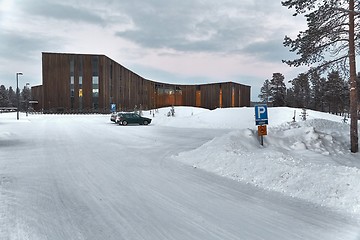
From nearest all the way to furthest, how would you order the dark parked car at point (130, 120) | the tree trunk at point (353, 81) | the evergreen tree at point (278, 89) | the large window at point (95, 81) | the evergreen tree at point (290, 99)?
the tree trunk at point (353, 81) < the dark parked car at point (130, 120) < the large window at point (95, 81) < the evergreen tree at point (290, 99) < the evergreen tree at point (278, 89)

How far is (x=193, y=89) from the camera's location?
84.1m

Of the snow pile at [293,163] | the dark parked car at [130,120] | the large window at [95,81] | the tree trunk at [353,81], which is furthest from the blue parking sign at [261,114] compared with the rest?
the large window at [95,81]

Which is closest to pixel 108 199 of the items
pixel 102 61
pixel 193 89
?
pixel 102 61

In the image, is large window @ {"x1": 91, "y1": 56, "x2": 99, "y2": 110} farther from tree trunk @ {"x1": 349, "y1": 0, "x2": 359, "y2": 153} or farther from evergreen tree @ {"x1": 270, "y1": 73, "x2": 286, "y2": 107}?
tree trunk @ {"x1": 349, "y1": 0, "x2": 359, "y2": 153}

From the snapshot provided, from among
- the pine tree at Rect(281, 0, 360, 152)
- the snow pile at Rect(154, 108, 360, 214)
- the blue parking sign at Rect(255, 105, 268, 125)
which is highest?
the pine tree at Rect(281, 0, 360, 152)

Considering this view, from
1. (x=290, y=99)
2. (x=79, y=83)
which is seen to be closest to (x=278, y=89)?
(x=290, y=99)

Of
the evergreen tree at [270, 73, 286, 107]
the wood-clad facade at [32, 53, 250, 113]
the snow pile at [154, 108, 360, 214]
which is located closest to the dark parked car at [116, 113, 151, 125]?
the snow pile at [154, 108, 360, 214]

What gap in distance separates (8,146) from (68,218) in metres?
10.4

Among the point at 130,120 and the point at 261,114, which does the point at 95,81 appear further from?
the point at 261,114

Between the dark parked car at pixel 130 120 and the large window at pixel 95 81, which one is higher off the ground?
the large window at pixel 95 81

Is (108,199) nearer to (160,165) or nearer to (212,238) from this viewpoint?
(212,238)

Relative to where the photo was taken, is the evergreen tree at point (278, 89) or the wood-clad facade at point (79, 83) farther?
the evergreen tree at point (278, 89)

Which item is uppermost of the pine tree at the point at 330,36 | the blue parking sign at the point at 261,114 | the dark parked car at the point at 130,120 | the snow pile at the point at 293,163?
the pine tree at the point at 330,36

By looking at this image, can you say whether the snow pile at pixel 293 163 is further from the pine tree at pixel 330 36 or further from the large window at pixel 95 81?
the large window at pixel 95 81
